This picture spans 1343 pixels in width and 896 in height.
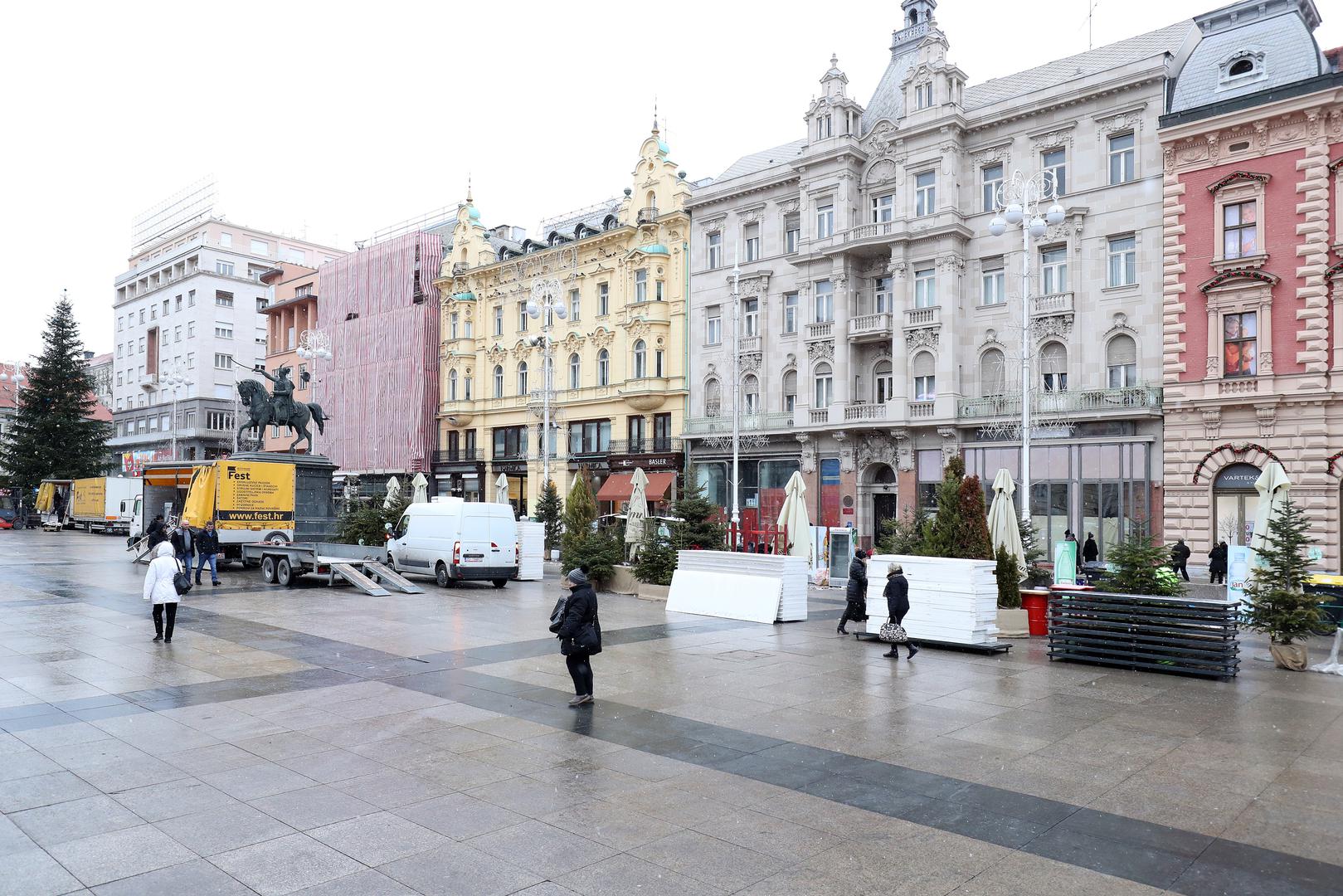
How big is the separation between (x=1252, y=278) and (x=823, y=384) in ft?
54.1

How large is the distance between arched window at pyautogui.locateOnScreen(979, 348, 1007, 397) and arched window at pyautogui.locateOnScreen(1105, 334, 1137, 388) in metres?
3.69

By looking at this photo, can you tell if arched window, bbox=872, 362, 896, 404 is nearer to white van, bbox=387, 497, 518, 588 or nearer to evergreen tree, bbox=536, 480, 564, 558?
evergreen tree, bbox=536, 480, 564, 558

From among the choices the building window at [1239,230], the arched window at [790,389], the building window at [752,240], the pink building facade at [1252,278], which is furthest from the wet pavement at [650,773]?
the building window at [752,240]

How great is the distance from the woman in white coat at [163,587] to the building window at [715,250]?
109 feet

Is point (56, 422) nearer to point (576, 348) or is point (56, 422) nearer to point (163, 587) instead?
point (576, 348)

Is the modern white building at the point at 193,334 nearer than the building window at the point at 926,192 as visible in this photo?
No

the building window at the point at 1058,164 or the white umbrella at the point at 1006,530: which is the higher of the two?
the building window at the point at 1058,164

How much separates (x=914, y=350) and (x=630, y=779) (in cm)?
3125

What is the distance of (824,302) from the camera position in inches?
1593

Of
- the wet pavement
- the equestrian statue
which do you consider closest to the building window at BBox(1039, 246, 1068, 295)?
the wet pavement

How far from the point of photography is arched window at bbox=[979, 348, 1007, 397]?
3469 cm

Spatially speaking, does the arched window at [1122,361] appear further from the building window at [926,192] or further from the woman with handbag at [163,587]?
the woman with handbag at [163,587]

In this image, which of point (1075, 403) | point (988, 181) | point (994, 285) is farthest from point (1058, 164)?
point (1075, 403)

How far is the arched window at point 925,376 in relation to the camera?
36312 millimetres
